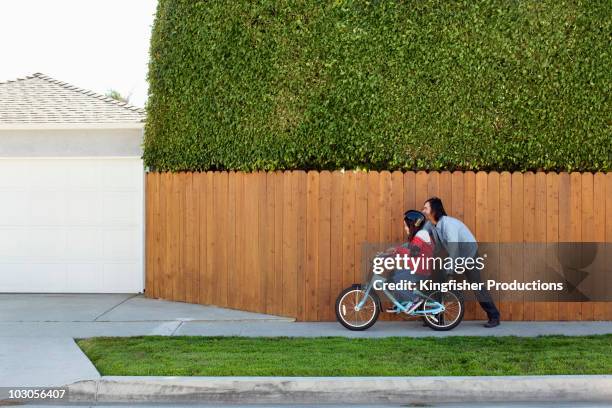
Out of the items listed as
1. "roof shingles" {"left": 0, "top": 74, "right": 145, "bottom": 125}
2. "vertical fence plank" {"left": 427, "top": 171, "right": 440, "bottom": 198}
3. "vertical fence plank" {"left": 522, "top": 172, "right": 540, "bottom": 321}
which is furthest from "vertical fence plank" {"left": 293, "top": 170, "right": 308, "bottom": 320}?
"roof shingles" {"left": 0, "top": 74, "right": 145, "bottom": 125}

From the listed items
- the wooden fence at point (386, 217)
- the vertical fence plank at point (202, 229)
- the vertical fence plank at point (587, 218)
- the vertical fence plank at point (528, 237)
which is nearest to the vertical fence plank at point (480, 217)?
the wooden fence at point (386, 217)

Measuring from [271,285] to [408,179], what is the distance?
241 centimetres

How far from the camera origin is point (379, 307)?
972 cm

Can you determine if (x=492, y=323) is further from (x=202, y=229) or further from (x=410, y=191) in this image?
(x=202, y=229)

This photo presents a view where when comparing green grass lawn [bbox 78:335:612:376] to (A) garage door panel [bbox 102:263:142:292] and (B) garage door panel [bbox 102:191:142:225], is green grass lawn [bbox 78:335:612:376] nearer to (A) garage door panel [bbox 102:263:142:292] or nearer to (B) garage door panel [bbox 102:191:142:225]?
(A) garage door panel [bbox 102:263:142:292]

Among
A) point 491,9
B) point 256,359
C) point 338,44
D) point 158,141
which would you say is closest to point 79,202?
point 158,141

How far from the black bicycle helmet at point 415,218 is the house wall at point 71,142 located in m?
5.31

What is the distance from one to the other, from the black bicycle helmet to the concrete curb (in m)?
3.12

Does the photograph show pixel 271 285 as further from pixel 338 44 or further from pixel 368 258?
pixel 338 44

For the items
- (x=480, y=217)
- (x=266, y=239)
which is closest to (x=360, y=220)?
(x=266, y=239)

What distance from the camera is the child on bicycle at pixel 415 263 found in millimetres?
9688

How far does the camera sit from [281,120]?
428 inches

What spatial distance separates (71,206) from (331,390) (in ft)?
25.2

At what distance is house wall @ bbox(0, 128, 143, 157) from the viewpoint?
13180 mm
